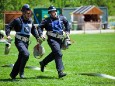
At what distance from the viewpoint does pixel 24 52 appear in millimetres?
10531

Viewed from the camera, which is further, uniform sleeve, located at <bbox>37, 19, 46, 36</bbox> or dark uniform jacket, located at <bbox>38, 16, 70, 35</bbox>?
uniform sleeve, located at <bbox>37, 19, 46, 36</bbox>

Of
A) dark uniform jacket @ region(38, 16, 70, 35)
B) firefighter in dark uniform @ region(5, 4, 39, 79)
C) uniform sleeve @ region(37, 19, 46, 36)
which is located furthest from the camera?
uniform sleeve @ region(37, 19, 46, 36)

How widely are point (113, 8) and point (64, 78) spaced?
8729 cm

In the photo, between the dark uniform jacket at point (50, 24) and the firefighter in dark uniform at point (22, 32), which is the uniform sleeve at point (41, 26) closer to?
the dark uniform jacket at point (50, 24)

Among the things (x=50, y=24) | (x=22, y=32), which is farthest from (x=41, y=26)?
(x=22, y=32)

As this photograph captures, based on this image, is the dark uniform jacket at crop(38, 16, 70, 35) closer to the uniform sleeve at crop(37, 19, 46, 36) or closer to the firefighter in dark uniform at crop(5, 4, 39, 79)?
the uniform sleeve at crop(37, 19, 46, 36)

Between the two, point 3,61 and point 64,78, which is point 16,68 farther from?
point 3,61

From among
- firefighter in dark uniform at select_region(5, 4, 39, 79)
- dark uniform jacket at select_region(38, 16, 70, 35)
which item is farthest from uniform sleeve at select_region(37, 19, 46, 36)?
firefighter in dark uniform at select_region(5, 4, 39, 79)

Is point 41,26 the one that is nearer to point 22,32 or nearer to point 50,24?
point 50,24

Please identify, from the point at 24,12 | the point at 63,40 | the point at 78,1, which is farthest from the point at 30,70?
the point at 78,1

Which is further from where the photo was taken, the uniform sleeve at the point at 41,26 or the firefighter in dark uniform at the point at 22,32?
the uniform sleeve at the point at 41,26

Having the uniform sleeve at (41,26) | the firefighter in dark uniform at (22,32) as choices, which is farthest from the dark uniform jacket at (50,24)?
the firefighter in dark uniform at (22,32)

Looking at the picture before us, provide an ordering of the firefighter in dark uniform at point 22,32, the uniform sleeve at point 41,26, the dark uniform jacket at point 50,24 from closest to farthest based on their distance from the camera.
→ the firefighter in dark uniform at point 22,32, the dark uniform jacket at point 50,24, the uniform sleeve at point 41,26

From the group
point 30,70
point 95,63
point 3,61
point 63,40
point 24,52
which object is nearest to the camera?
point 24,52
